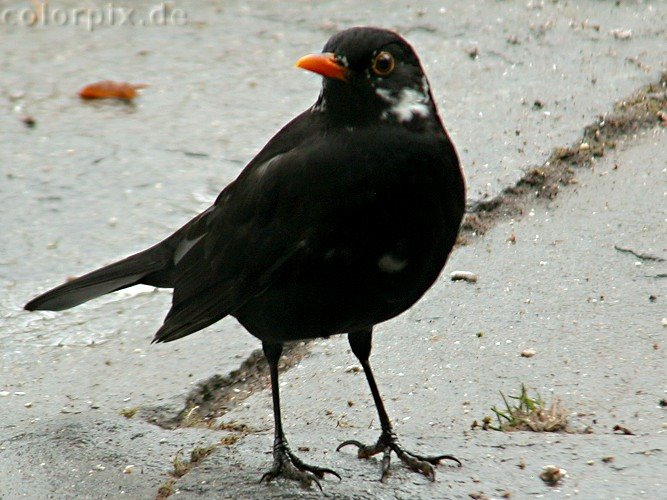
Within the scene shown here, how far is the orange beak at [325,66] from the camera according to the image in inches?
117

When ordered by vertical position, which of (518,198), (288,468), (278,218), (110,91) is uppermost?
(278,218)

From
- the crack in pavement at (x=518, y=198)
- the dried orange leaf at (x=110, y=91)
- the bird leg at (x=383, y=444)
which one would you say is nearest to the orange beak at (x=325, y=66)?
the bird leg at (x=383, y=444)

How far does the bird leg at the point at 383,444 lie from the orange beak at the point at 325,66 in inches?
28.5

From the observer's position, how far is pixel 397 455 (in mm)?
3172

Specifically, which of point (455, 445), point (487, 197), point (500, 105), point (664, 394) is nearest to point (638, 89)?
point (500, 105)

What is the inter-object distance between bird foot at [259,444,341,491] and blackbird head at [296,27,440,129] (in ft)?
2.81

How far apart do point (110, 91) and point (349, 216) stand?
2951 mm

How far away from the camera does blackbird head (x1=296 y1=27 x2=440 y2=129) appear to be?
3.04 meters

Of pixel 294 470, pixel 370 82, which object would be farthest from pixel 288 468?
pixel 370 82

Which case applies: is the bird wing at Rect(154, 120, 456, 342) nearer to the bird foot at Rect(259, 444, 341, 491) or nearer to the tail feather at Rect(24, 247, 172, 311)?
the tail feather at Rect(24, 247, 172, 311)

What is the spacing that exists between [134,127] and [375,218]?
2578 millimetres

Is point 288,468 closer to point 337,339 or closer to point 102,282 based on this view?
point 337,339

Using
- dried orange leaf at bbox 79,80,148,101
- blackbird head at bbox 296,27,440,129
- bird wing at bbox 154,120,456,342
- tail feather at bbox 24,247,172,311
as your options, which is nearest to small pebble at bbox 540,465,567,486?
bird wing at bbox 154,120,456,342

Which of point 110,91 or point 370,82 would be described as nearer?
point 370,82
